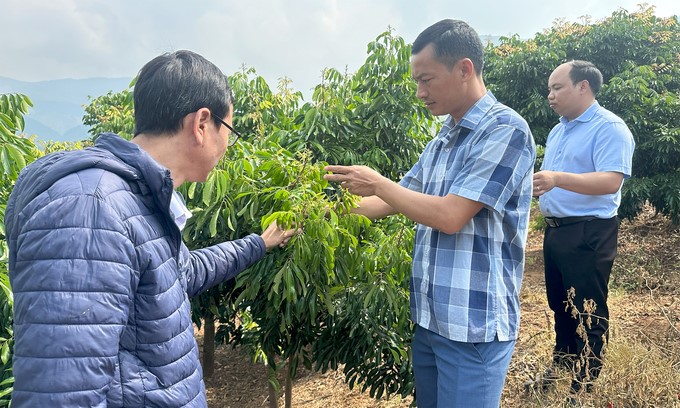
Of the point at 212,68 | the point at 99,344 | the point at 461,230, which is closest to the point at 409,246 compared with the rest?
the point at 461,230

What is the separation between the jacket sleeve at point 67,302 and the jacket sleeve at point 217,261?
0.61 metres

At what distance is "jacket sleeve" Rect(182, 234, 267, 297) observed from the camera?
174cm

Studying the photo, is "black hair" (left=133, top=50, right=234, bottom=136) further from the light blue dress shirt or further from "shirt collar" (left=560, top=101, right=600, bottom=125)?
"shirt collar" (left=560, top=101, right=600, bottom=125)

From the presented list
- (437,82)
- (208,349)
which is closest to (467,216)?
(437,82)

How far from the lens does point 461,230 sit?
179 cm

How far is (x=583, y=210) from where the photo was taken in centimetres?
318

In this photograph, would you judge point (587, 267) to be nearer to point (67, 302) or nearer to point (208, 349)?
point (67, 302)

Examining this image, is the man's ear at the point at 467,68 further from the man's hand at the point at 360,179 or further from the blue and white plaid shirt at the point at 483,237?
→ the man's hand at the point at 360,179

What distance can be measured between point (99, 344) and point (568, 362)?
3.17 meters

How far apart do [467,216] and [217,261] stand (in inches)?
34.5

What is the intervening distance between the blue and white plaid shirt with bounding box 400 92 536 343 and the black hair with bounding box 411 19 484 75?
17cm

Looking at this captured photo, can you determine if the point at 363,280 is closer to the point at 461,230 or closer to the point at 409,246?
the point at 409,246

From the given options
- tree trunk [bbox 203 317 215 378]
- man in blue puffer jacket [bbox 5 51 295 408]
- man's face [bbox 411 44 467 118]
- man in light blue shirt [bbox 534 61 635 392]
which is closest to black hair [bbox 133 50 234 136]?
man in blue puffer jacket [bbox 5 51 295 408]

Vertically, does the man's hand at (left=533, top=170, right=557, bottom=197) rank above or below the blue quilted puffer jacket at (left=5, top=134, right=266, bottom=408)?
above
